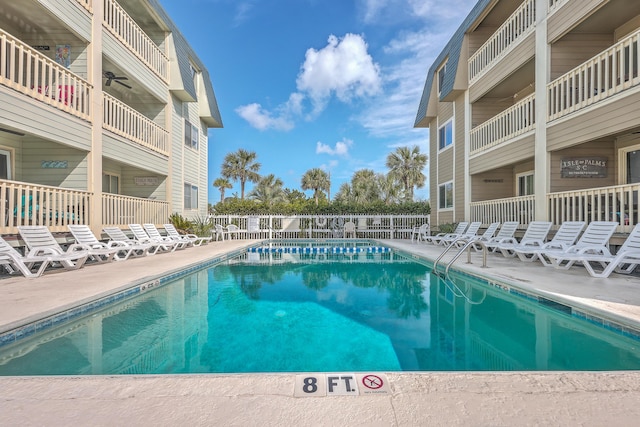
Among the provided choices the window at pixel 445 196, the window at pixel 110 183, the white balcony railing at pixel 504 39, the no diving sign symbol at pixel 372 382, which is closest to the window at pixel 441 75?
the white balcony railing at pixel 504 39

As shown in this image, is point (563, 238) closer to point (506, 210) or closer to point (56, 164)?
point (506, 210)

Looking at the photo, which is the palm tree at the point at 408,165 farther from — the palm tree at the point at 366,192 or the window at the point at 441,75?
the window at the point at 441,75

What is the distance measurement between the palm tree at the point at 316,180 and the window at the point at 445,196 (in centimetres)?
2286

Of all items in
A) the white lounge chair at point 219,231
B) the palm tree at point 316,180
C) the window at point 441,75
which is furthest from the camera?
the palm tree at point 316,180

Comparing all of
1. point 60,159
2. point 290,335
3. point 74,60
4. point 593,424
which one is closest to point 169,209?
point 60,159

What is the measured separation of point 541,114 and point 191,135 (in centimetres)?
1288

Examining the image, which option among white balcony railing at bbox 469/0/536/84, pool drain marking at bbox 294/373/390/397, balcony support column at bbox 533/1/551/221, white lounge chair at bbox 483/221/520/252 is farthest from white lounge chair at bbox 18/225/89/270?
white balcony railing at bbox 469/0/536/84

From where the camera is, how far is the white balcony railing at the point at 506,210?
892 centimetres

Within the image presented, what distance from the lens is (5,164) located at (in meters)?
8.16

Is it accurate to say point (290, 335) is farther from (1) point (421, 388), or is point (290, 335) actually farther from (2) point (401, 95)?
(2) point (401, 95)

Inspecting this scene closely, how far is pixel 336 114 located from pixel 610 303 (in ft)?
102

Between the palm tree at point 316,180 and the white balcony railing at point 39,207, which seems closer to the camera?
the white balcony railing at point 39,207

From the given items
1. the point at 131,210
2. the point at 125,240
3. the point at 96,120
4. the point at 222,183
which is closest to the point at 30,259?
the point at 125,240

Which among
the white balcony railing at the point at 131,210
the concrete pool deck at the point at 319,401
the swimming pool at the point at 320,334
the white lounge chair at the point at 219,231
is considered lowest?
the swimming pool at the point at 320,334
